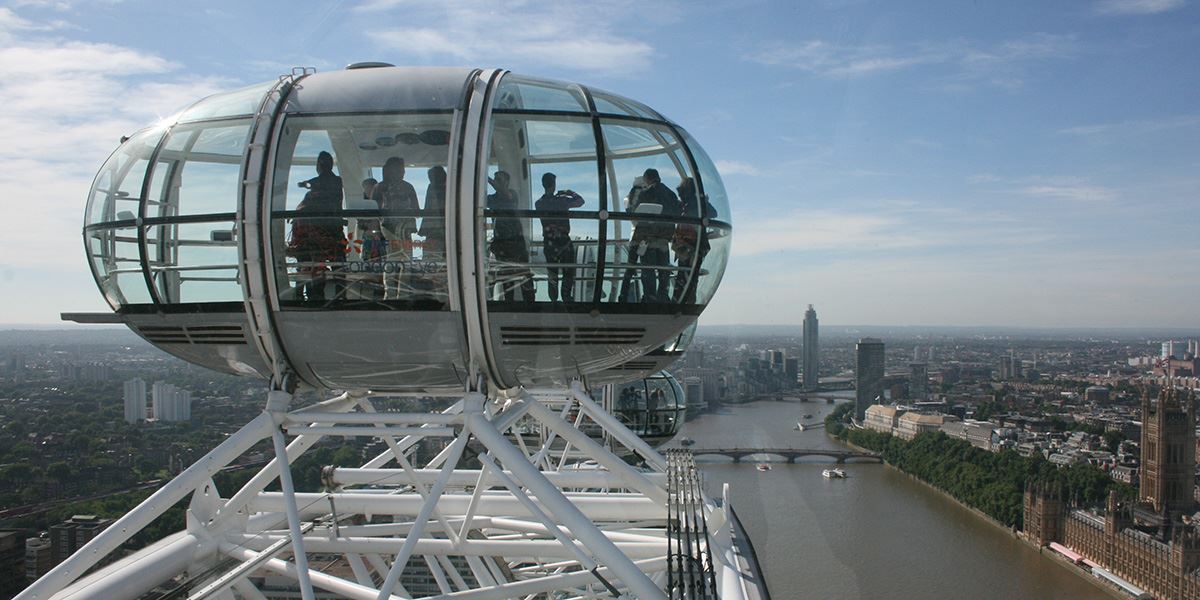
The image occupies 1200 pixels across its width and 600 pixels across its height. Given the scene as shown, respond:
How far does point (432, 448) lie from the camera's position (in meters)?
13.5

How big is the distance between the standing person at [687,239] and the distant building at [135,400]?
14.6 meters

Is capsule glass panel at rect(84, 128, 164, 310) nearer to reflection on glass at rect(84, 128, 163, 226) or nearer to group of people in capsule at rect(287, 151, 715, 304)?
reflection on glass at rect(84, 128, 163, 226)

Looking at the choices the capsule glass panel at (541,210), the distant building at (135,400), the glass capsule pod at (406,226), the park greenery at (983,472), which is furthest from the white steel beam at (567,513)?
the park greenery at (983,472)

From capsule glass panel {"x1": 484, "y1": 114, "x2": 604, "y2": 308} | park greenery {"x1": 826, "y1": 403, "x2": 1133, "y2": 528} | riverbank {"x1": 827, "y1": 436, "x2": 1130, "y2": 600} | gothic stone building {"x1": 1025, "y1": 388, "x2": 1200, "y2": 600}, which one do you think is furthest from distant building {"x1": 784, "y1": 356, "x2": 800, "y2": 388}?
capsule glass panel {"x1": 484, "y1": 114, "x2": 604, "y2": 308}

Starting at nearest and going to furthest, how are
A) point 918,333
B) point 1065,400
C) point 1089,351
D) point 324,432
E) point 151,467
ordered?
point 324,432 → point 151,467 → point 1065,400 → point 918,333 → point 1089,351

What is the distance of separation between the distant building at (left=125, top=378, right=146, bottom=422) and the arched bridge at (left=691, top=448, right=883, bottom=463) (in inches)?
507

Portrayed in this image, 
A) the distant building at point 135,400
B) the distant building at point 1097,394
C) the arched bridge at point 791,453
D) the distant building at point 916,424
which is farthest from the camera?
the distant building at point 1097,394

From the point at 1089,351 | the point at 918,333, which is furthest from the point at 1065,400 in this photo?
the point at 1089,351

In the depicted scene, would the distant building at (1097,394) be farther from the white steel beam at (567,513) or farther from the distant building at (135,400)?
the white steel beam at (567,513)

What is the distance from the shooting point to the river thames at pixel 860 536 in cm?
2072

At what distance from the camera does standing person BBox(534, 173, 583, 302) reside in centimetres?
366

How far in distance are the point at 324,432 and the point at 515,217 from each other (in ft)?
3.51

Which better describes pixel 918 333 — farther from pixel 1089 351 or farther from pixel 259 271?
pixel 259 271

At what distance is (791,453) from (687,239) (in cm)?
3270
